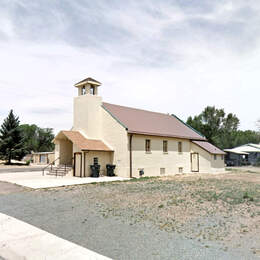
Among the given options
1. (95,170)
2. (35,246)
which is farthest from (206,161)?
(35,246)

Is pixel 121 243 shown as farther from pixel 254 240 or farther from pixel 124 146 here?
pixel 124 146

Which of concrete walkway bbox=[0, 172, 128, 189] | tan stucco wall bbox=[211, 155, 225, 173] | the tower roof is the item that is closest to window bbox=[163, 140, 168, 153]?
tan stucco wall bbox=[211, 155, 225, 173]

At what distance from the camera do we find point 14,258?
197 inches

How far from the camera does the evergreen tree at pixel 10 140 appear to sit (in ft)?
124

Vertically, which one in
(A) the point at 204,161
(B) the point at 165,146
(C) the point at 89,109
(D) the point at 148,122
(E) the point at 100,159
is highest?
(C) the point at 89,109

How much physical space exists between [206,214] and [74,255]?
471cm

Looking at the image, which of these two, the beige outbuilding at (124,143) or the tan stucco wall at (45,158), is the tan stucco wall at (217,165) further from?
the tan stucco wall at (45,158)

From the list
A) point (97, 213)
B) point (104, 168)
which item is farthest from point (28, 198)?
point (104, 168)

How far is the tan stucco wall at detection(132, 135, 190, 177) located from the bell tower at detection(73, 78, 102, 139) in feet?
13.0

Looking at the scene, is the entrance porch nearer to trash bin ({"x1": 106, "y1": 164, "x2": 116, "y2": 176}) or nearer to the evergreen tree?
trash bin ({"x1": 106, "y1": 164, "x2": 116, "y2": 176})

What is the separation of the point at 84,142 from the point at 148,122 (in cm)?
739

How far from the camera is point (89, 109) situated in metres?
22.6

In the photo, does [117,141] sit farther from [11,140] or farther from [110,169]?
[11,140]

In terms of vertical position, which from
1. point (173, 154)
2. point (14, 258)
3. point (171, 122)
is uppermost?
point (171, 122)
